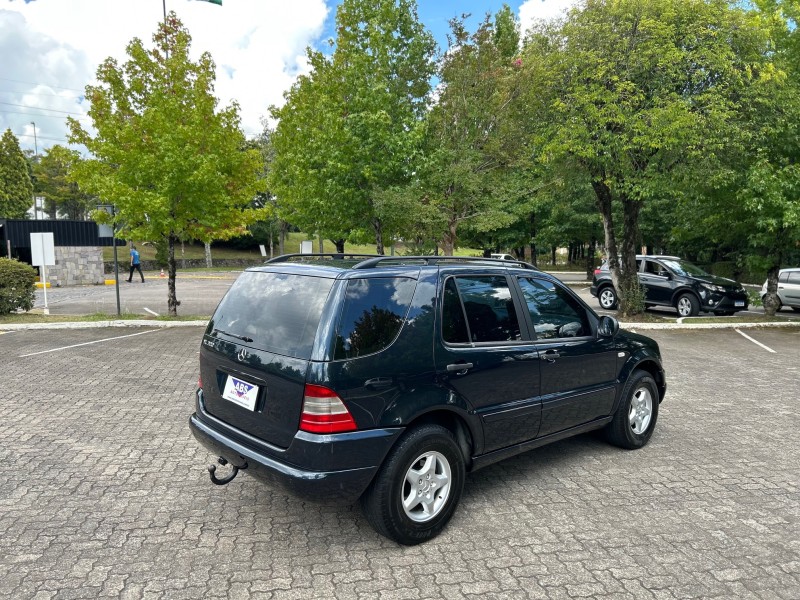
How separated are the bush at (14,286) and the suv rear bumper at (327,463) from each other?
14200 mm

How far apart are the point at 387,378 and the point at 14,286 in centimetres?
1480

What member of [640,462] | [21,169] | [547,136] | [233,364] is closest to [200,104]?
[547,136]

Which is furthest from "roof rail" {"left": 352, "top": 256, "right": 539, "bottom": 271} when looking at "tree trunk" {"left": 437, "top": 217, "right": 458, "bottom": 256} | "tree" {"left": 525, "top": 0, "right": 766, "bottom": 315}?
"tree trunk" {"left": 437, "top": 217, "right": 458, "bottom": 256}

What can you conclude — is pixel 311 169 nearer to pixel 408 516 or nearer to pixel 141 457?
pixel 141 457

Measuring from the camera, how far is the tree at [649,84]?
12516 mm

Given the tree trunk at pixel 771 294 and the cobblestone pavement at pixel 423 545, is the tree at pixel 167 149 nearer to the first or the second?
the cobblestone pavement at pixel 423 545

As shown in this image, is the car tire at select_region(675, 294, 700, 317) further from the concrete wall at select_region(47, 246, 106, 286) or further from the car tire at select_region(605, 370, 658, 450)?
the concrete wall at select_region(47, 246, 106, 286)

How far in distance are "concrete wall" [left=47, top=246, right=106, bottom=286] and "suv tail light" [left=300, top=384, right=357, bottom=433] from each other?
91.7ft

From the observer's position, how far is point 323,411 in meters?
3.11

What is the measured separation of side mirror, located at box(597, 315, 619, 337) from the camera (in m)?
4.71

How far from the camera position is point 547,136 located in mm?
14312

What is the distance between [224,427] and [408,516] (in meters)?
1.38

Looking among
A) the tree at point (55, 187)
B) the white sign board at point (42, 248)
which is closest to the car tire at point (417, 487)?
the white sign board at point (42, 248)

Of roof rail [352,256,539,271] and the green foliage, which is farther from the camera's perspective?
the green foliage
